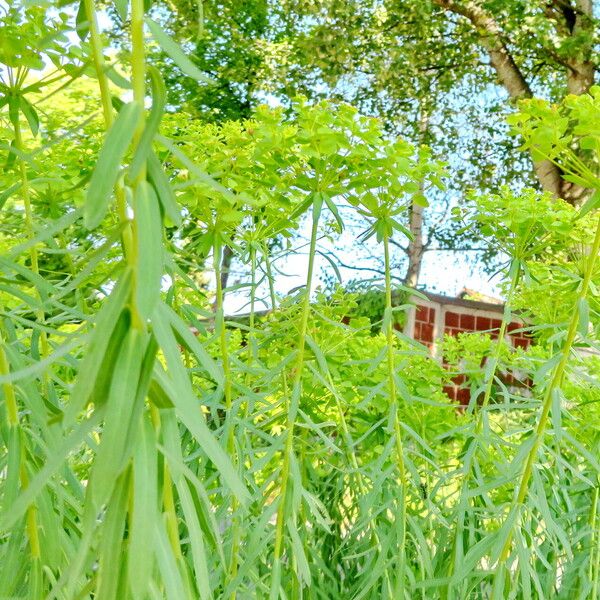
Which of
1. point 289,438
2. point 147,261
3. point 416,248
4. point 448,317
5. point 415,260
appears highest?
point 416,248

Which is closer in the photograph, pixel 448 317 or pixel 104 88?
pixel 104 88

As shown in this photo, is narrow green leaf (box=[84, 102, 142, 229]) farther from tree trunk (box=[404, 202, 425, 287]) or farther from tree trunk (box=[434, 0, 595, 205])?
tree trunk (box=[404, 202, 425, 287])

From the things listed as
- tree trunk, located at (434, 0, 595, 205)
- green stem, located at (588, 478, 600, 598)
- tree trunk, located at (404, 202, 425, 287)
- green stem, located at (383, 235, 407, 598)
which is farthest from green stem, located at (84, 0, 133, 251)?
tree trunk, located at (404, 202, 425, 287)

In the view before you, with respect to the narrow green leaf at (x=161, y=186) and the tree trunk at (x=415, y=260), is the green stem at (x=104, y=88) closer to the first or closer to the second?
the narrow green leaf at (x=161, y=186)

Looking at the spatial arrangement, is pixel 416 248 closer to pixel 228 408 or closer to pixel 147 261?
pixel 228 408

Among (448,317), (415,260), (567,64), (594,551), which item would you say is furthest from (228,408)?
(415,260)

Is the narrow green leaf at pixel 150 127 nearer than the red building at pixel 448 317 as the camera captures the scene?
Yes

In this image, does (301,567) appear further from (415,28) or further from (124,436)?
(415,28)

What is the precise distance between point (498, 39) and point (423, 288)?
2287 mm

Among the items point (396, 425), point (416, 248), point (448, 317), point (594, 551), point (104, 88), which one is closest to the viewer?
point (104, 88)

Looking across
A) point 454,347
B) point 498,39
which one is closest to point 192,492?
point 454,347

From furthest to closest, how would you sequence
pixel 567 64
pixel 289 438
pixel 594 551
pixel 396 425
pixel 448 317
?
pixel 448 317, pixel 567 64, pixel 594 551, pixel 396 425, pixel 289 438

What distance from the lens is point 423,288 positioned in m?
8.02

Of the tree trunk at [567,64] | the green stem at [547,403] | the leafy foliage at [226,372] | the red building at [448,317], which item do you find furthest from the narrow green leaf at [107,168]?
the red building at [448,317]
